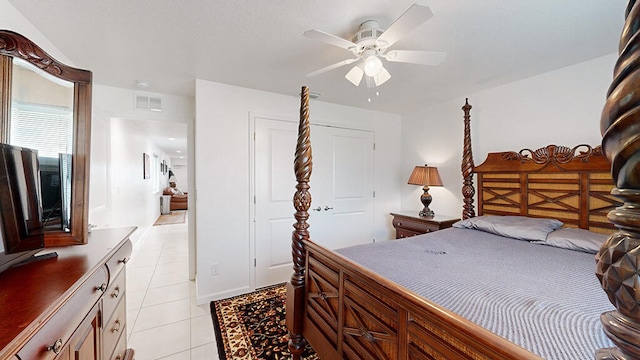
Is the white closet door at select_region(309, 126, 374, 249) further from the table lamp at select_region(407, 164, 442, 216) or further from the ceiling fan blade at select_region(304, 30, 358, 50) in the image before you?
the ceiling fan blade at select_region(304, 30, 358, 50)

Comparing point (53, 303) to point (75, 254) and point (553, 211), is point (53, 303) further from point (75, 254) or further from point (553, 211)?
point (553, 211)

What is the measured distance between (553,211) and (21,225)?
12.0ft

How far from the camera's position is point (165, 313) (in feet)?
7.93

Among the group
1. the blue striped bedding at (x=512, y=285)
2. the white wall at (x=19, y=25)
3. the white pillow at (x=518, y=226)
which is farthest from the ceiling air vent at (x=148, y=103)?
the white pillow at (x=518, y=226)

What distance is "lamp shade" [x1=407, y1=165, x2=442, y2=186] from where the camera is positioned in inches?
124

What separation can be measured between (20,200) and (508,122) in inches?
148

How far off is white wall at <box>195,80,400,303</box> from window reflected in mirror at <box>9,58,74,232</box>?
1.16 metres

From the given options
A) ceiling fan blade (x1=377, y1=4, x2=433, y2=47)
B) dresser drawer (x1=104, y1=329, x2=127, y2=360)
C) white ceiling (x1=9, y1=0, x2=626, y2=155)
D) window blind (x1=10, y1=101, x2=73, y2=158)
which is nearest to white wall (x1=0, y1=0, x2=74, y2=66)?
white ceiling (x1=9, y1=0, x2=626, y2=155)

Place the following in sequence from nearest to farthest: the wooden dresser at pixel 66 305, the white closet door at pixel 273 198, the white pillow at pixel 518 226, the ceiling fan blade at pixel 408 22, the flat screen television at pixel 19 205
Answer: the wooden dresser at pixel 66 305 < the flat screen television at pixel 19 205 < the ceiling fan blade at pixel 408 22 < the white pillow at pixel 518 226 < the white closet door at pixel 273 198

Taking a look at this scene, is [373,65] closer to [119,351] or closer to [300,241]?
[300,241]

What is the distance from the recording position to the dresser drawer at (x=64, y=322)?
709 millimetres

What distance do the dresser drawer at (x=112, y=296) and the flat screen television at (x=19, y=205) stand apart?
0.37 metres

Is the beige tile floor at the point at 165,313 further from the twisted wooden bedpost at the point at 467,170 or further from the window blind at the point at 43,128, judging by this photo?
the twisted wooden bedpost at the point at 467,170

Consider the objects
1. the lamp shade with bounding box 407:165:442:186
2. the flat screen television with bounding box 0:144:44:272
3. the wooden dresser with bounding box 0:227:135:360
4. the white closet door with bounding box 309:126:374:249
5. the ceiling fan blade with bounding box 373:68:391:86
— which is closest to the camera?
the wooden dresser with bounding box 0:227:135:360
